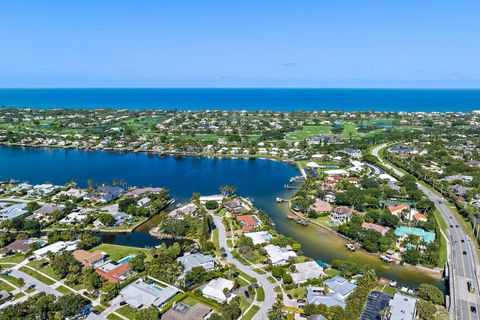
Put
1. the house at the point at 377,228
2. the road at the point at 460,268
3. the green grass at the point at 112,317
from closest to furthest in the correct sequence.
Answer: the green grass at the point at 112,317 → the road at the point at 460,268 → the house at the point at 377,228

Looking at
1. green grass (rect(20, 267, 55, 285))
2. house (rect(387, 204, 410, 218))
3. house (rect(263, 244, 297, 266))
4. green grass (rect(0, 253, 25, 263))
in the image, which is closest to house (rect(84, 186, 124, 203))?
green grass (rect(0, 253, 25, 263))

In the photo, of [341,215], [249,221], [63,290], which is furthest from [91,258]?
[341,215]

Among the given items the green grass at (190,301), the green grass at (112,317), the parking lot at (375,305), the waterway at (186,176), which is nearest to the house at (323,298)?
the parking lot at (375,305)

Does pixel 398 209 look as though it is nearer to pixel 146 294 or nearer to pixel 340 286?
pixel 340 286

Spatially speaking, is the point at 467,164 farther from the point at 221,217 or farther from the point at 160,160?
the point at 160,160

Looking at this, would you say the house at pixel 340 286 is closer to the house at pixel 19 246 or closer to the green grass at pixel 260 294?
the green grass at pixel 260 294
